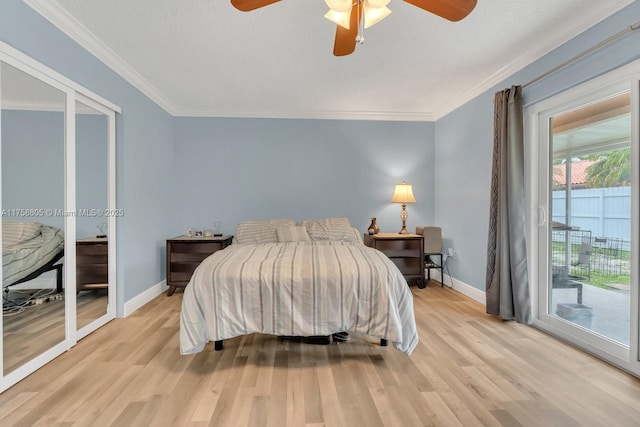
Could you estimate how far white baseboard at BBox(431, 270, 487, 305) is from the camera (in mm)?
3590

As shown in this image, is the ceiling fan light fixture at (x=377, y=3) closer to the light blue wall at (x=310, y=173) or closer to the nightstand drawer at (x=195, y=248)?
the light blue wall at (x=310, y=173)

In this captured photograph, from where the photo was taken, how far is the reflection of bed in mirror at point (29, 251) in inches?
77.8

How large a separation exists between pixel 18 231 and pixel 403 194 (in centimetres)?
390

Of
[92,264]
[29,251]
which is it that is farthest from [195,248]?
[29,251]

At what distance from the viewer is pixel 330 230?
394 centimetres

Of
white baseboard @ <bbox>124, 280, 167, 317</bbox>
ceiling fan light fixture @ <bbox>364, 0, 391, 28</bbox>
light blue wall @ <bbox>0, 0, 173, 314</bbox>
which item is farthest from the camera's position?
Answer: white baseboard @ <bbox>124, 280, 167, 317</bbox>

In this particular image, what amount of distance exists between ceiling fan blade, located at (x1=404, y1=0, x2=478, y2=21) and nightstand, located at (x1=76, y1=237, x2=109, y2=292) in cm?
299

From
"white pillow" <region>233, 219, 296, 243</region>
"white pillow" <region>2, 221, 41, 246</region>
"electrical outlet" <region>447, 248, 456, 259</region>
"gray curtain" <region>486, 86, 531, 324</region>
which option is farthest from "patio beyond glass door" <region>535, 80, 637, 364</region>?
"white pillow" <region>2, 221, 41, 246</region>

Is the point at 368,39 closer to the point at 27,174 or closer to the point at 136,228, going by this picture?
the point at 27,174

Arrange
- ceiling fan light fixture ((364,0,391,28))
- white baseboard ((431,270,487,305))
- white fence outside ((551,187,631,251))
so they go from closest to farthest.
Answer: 1. ceiling fan light fixture ((364,0,391,28))
2. white fence outside ((551,187,631,251))
3. white baseboard ((431,270,487,305))

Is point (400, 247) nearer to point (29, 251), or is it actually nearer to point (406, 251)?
point (406, 251)

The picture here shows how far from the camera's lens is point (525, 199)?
2980 millimetres

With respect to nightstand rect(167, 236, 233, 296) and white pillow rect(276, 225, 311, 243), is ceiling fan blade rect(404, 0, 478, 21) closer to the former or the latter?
white pillow rect(276, 225, 311, 243)

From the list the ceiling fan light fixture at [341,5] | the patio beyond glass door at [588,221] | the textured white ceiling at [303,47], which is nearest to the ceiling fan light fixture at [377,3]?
the ceiling fan light fixture at [341,5]
